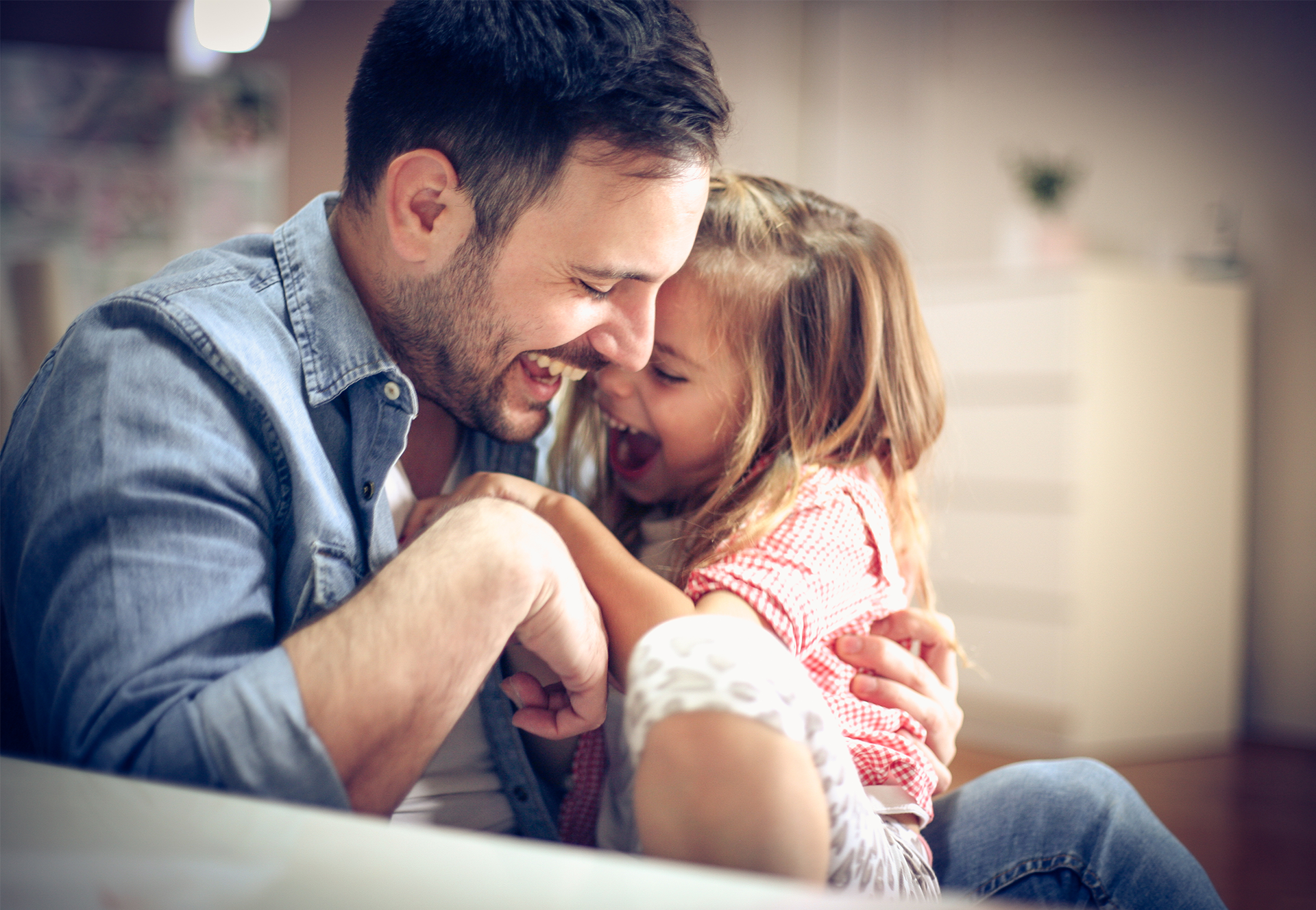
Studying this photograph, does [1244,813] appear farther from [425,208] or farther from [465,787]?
[425,208]

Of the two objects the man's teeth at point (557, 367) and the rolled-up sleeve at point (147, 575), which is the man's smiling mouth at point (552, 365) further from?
the rolled-up sleeve at point (147, 575)

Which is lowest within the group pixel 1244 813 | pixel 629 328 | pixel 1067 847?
pixel 1244 813

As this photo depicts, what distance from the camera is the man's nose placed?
3.13 feet

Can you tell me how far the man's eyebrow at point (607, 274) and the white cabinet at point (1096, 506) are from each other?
2.00 m

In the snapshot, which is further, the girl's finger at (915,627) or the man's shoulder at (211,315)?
the girl's finger at (915,627)

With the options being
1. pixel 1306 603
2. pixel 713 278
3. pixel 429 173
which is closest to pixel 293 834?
pixel 429 173

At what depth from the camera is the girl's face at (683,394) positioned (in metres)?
1.08

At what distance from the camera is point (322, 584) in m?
0.74

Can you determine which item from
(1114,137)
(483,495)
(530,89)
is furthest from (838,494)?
(1114,137)

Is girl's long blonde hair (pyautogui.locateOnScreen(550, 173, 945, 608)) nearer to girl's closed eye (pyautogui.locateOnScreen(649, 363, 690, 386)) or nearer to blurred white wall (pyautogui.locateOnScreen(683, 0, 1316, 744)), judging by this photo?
girl's closed eye (pyautogui.locateOnScreen(649, 363, 690, 386))

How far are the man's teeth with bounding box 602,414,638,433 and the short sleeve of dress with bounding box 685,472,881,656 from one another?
0.81 ft

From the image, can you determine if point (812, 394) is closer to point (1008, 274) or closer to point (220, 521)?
point (220, 521)

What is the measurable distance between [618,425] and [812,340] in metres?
0.24

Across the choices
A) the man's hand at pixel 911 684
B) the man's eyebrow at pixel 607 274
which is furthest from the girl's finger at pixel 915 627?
the man's eyebrow at pixel 607 274
